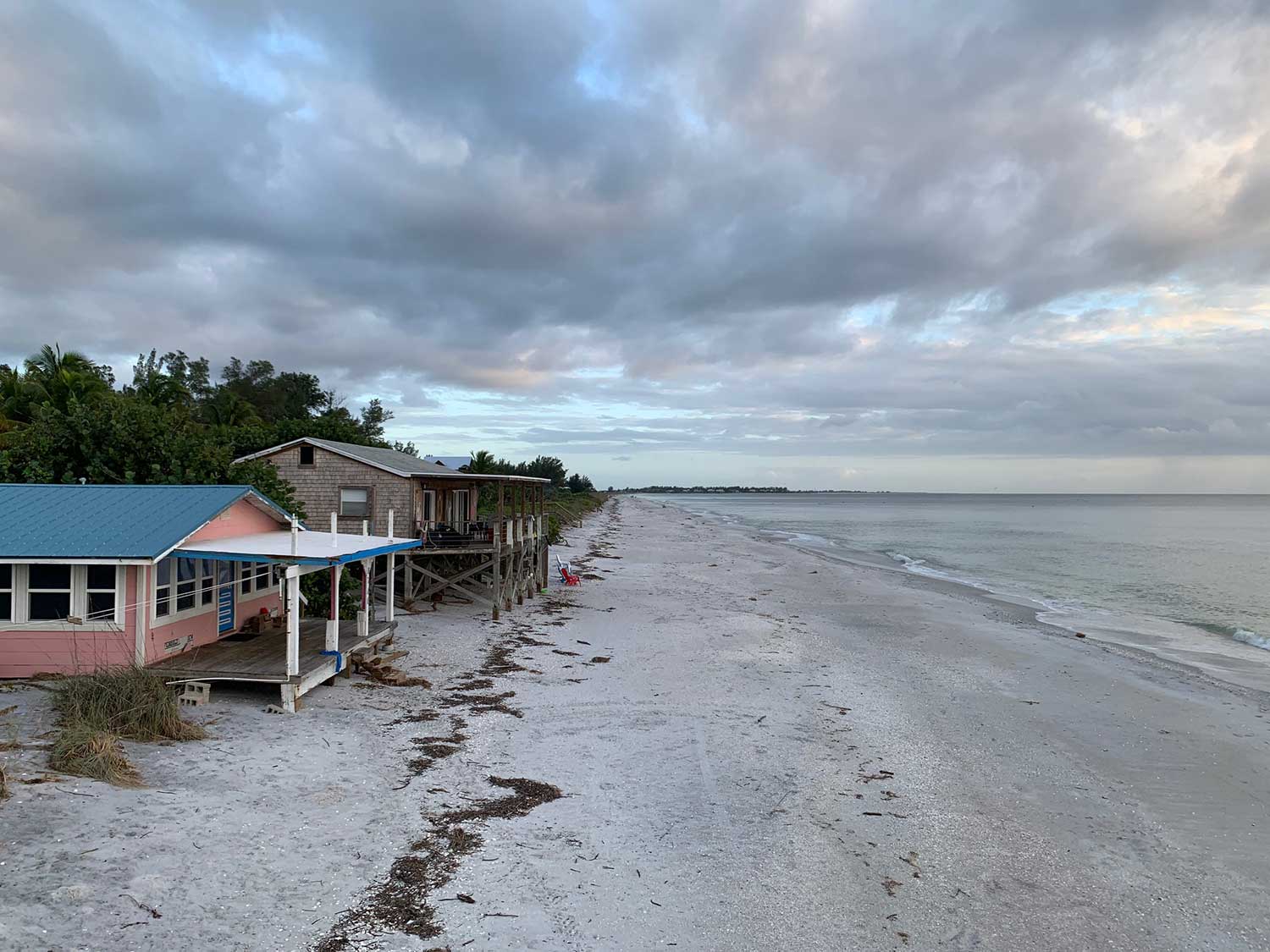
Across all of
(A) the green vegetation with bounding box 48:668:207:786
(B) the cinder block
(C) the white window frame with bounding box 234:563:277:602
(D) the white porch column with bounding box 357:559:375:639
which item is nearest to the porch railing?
(C) the white window frame with bounding box 234:563:277:602

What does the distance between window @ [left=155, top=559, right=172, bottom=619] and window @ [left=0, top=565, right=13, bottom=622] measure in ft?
6.15

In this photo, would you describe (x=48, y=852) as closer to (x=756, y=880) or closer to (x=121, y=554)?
(x=121, y=554)

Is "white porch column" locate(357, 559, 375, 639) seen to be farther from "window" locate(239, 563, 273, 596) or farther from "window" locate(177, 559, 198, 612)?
"window" locate(177, 559, 198, 612)

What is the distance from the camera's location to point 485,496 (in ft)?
165

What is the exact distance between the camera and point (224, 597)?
1350cm

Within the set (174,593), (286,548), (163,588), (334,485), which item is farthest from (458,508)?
(163,588)

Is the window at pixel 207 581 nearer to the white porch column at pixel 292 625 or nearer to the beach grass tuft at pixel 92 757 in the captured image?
the white porch column at pixel 292 625

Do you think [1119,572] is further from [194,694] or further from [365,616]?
[194,694]

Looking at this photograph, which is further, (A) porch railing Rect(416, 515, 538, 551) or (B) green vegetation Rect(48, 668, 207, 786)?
(A) porch railing Rect(416, 515, 538, 551)

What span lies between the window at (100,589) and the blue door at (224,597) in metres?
2.11

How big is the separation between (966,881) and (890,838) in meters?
0.96

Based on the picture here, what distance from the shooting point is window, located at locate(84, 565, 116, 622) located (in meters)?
11.0

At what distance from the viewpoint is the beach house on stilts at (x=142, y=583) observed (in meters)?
11.0

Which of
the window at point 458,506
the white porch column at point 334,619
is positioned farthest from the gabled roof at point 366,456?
the white porch column at point 334,619
